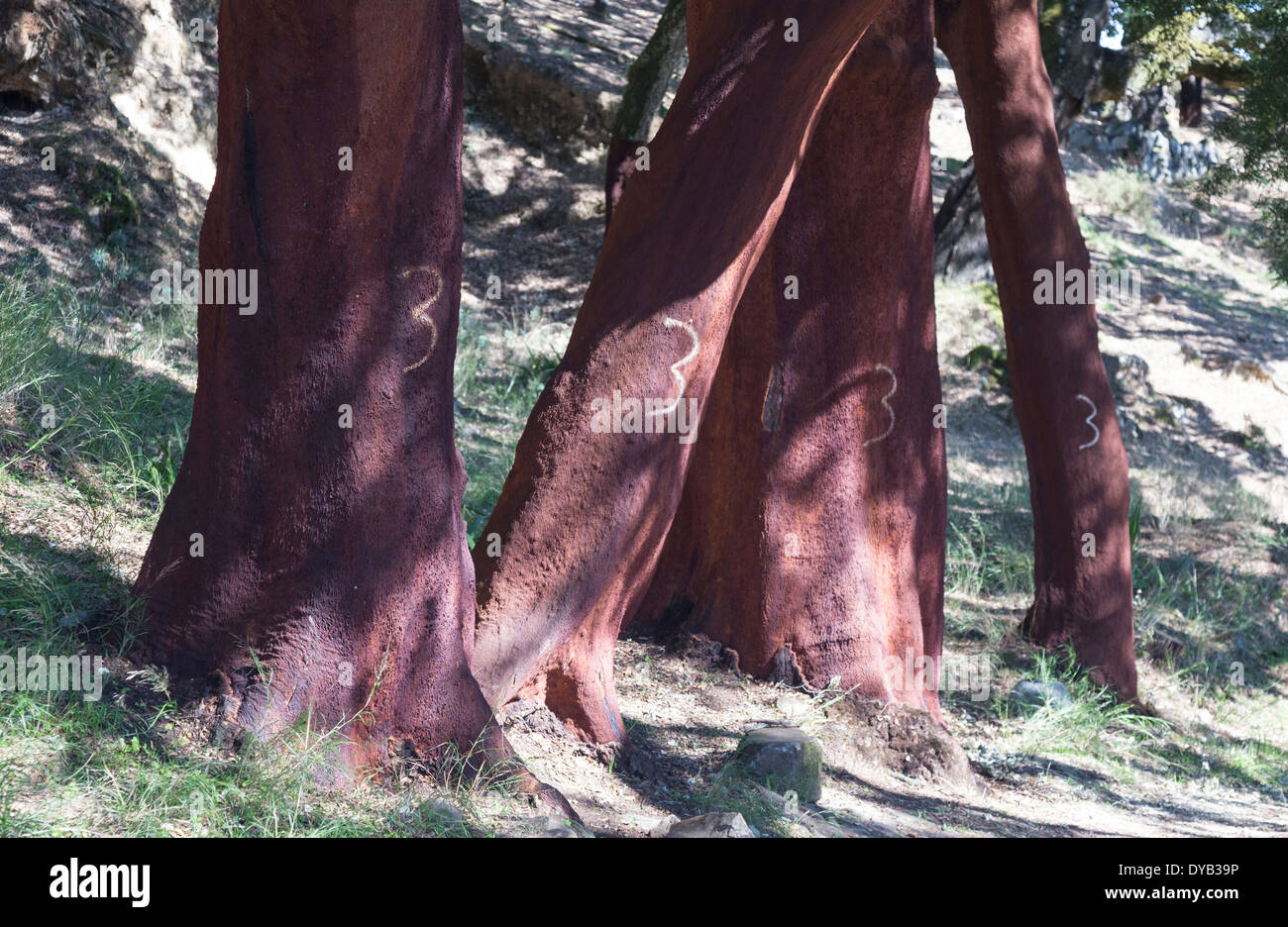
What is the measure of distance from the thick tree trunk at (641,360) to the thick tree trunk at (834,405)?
2.74ft

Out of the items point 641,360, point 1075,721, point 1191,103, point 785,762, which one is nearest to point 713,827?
point 785,762

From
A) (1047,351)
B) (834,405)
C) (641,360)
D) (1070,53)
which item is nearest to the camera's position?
(641,360)

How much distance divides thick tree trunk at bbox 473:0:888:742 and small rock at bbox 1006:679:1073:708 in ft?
9.44

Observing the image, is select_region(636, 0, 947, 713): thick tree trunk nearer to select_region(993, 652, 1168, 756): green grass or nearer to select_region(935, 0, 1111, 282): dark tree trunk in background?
select_region(993, 652, 1168, 756): green grass

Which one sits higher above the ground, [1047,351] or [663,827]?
[1047,351]

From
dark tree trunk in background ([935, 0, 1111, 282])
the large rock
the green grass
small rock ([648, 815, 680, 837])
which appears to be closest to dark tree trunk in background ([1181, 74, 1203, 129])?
dark tree trunk in background ([935, 0, 1111, 282])

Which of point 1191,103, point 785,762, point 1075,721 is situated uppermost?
point 1191,103

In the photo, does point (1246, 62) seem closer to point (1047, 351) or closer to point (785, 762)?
point (1047, 351)

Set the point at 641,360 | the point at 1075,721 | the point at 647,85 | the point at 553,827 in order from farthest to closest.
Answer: the point at 647,85
the point at 1075,721
the point at 641,360
the point at 553,827

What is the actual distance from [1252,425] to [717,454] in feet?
31.6

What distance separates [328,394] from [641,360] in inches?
46.9

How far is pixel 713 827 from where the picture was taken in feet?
11.4

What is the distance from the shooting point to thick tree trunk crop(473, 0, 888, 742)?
4199 mm
